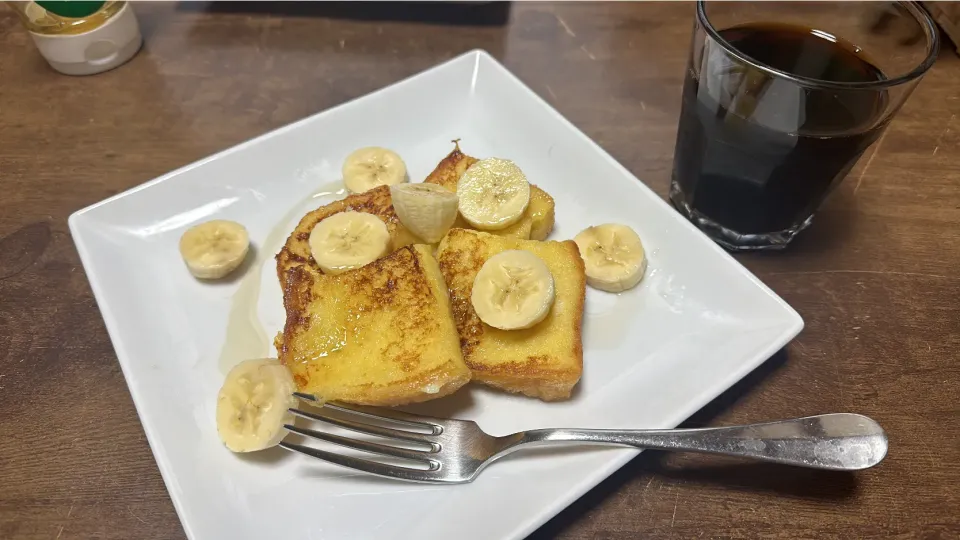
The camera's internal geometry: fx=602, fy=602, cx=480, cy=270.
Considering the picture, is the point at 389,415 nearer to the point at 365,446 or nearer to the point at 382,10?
the point at 365,446

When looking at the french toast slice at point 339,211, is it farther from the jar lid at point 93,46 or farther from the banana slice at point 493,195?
the jar lid at point 93,46

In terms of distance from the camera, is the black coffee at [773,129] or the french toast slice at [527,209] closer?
the black coffee at [773,129]

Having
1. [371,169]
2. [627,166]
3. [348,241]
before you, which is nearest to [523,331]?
[348,241]

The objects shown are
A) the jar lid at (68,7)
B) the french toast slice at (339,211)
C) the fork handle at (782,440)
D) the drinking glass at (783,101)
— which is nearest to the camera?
the fork handle at (782,440)

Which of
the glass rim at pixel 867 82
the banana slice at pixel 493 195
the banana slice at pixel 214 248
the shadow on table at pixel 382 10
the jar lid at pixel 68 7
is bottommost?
the banana slice at pixel 214 248

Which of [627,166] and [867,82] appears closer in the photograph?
[867,82]

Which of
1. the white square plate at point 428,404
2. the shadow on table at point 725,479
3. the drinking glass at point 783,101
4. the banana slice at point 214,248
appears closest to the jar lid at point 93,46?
the white square plate at point 428,404

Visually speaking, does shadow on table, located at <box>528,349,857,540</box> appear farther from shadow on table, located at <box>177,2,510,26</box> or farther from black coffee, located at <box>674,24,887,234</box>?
shadow on table, located at <box>177,2,510,26</box>
